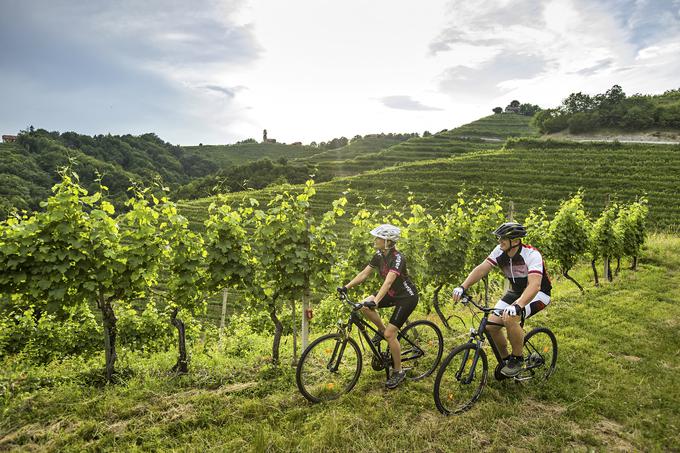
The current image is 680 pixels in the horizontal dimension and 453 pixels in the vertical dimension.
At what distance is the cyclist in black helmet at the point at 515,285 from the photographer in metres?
5.24

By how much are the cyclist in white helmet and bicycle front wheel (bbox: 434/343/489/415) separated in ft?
2.35

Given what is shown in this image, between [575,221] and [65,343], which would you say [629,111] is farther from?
[65,343]

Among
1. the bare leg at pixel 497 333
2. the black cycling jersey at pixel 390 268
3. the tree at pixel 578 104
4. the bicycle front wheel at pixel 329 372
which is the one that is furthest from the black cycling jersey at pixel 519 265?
the tree at pixel 578 104

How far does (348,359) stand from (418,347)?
1246 millimetres

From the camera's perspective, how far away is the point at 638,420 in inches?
203

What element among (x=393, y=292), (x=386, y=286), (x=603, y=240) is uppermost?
(x=386, y=286)

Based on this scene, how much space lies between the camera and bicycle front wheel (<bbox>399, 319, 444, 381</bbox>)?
6312 millimetres

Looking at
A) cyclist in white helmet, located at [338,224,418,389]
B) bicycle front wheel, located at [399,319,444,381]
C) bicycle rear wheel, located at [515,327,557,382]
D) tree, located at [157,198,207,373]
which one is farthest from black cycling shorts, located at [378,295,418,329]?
tree, located at [157,198,207,373]

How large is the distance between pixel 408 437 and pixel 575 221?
435 inches

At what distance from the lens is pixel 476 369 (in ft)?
19.5

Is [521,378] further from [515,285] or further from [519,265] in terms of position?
[519,265]

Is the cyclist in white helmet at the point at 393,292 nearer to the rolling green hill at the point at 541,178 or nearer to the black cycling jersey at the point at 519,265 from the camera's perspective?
the black cycling jersey at the point at 519,265

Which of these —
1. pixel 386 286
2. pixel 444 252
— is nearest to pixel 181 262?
pixel 386 286

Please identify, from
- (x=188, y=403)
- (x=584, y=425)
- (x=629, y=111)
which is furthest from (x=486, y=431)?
(x=629, y=111)
